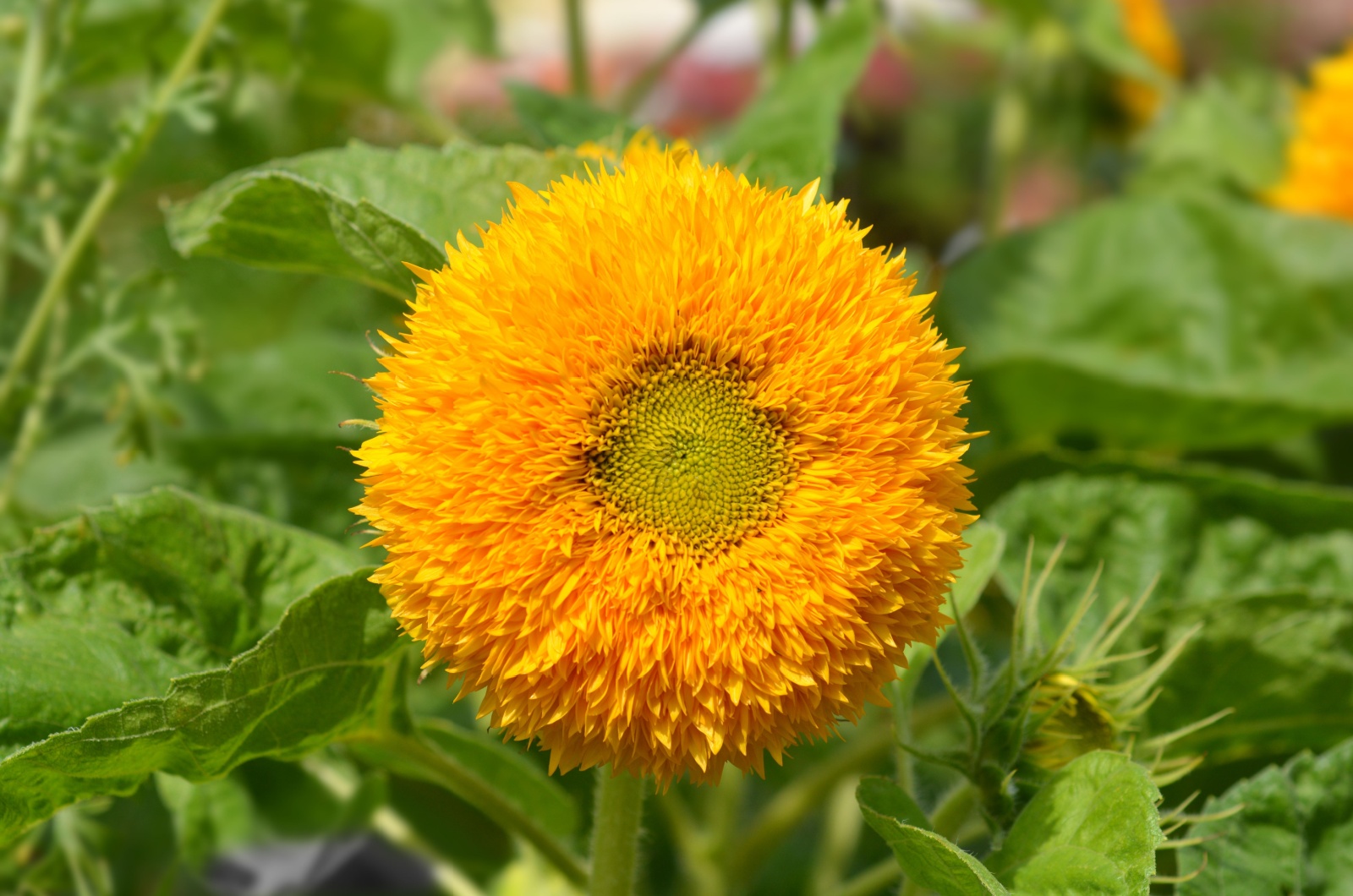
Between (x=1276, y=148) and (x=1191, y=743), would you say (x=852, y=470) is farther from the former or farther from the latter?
(x=1276, y=148)

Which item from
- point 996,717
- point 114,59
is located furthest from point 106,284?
point 996,717

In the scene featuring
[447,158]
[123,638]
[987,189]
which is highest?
[987,189]

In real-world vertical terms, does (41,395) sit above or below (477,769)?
above

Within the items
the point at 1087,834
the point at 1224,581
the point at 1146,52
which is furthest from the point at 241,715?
the point at 1146,52

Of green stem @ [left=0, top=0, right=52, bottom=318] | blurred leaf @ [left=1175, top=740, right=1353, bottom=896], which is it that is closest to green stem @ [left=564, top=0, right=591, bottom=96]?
green stem @ [left=0, top=0, right=52, bottom=318]

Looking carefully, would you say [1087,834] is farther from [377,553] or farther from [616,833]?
[377,553]

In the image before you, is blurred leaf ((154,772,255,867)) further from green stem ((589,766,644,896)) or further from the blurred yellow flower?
the blurred yellow flower

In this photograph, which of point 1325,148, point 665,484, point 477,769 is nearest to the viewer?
point 665,484
